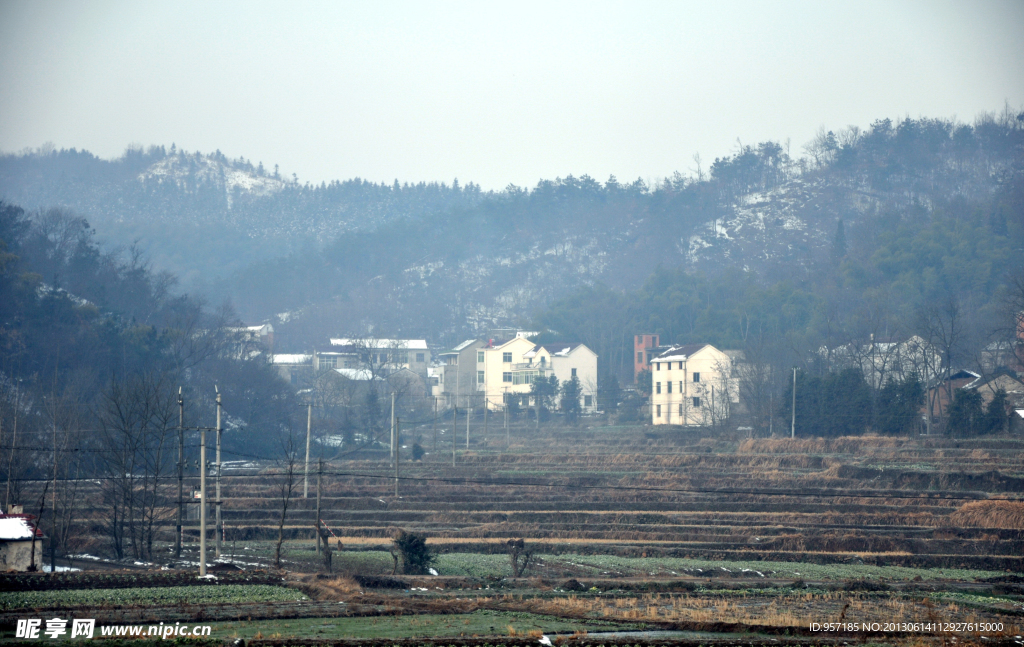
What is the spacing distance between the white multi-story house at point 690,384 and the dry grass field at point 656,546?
10972mm

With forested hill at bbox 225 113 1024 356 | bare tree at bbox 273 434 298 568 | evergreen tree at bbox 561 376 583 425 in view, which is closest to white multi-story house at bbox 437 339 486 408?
evergreen tree at bbox 561 376 583 425

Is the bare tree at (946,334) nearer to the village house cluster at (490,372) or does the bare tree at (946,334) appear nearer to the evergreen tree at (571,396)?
the evergreen tree at (571,396)

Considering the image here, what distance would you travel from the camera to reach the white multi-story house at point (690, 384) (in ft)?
215

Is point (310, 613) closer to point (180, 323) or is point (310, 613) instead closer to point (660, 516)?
point (660, 516)

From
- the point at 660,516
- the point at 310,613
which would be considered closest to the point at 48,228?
the point at 660,516

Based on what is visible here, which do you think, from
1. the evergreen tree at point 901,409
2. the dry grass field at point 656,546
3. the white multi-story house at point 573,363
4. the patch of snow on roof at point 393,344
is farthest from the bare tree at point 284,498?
the patch of snow on roof at point 393,344

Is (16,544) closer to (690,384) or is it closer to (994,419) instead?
(994,419)

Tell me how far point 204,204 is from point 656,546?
168 meters

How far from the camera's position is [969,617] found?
18859 millimetres

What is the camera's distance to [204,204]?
182 m

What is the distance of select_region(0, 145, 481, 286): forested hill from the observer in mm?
163000

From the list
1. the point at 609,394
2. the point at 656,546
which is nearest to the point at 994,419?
the point at 656,546

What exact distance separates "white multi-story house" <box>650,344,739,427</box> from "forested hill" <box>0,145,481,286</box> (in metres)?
101

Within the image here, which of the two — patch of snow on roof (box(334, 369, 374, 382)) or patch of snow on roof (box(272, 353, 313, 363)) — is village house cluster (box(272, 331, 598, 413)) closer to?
patch of snow on roof (box(334, 369, 374, 382))
